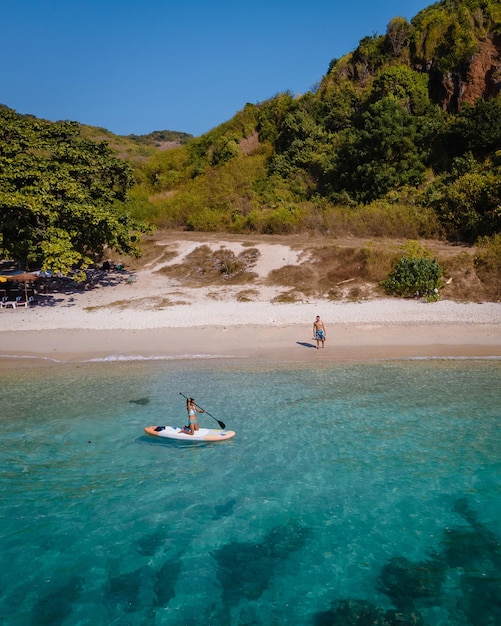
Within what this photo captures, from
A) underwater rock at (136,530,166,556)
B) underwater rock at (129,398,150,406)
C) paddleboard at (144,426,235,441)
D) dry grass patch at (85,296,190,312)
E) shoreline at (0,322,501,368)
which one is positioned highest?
dry grass patch at (85,296,190,312)

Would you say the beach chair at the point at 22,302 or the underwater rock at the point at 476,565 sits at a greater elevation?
the beach chair at the point at 22,302

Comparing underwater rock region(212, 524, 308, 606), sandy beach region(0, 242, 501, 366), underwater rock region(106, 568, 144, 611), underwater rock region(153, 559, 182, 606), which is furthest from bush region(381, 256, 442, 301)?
underwater rock region(106, 568, 144, 611)

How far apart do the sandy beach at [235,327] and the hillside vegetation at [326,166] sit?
2.62m

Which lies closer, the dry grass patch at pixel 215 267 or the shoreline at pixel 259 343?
the shoreline at pixel 259 343

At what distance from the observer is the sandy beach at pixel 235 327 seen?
17766 mm

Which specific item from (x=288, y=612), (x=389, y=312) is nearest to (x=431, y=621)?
(x=288, y=612)

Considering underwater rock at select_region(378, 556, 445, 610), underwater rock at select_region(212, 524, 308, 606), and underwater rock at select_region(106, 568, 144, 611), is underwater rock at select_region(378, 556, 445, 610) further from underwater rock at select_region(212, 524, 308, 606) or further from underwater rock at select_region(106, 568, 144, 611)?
underwater rock at select_region(106, 568, 144, 611)

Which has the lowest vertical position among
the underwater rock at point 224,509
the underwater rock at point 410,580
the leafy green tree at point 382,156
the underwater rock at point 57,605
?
the underwater rock at point 57,605

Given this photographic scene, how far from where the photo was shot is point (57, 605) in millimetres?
7117

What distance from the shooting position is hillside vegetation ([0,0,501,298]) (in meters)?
23.3

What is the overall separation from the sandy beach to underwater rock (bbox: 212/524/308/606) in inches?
349

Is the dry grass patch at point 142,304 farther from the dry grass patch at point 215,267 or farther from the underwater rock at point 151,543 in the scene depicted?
the underwater rock at point 151,543

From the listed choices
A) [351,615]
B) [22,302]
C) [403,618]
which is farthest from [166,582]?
[22,302]

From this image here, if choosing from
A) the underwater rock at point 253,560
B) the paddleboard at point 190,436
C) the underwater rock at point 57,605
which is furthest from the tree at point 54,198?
the underwater rock at point 253,560
